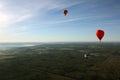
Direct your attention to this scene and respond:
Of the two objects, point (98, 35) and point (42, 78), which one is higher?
point (98, 35)

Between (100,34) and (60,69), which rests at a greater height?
(100,34)

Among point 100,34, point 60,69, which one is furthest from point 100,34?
point 60,69

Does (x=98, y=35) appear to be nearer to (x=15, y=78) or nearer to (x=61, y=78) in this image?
(x=61, y=78)

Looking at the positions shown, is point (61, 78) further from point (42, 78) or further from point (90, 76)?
point (90, 76)

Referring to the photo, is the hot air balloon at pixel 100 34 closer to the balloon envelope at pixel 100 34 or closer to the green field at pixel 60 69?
the balloon envelope at pixel 100 34

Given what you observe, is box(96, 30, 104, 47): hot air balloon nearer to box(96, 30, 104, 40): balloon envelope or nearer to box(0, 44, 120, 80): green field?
box(96, 30, 104, 40): balloon envelope

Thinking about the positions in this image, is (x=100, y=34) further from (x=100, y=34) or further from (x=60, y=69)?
(x=60, y=69)

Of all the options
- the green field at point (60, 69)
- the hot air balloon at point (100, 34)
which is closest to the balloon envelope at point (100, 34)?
the hot air balloon at point (100, 34)

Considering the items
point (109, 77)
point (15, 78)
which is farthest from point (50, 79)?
point (109, 77)

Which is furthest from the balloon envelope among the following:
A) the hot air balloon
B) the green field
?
the green field

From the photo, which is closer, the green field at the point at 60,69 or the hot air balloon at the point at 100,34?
the hot air balloon at the point at 100,34

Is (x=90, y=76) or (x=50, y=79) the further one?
(x=90, y=76)
